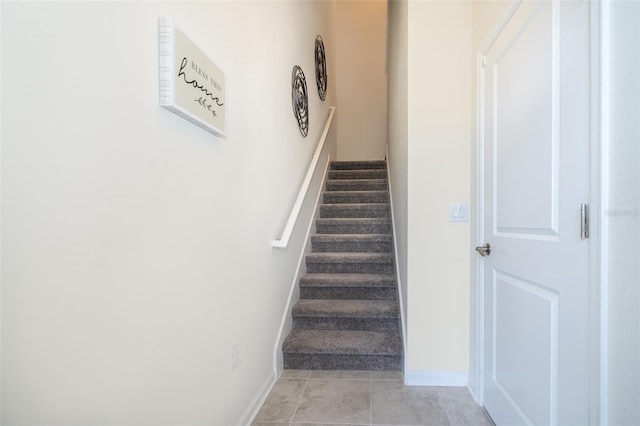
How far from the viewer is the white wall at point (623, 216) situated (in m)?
0.69

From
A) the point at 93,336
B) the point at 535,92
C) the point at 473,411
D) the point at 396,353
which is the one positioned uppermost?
the point at 535,92

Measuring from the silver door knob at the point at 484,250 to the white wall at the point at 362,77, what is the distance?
3681mm

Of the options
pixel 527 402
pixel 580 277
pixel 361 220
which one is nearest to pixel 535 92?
pixel 580 277

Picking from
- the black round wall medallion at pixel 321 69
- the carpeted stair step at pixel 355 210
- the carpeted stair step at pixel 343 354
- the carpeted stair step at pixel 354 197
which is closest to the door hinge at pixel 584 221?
the carpeted stair step at pixel 343 354

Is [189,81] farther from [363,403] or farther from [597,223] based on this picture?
[363,403]

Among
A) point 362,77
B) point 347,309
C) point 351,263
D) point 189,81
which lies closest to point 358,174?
point 351,263

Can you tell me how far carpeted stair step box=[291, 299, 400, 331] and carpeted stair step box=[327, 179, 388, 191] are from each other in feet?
6.23

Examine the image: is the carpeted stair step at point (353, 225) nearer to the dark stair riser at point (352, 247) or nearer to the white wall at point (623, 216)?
the dark stair riser at point (352, 247)

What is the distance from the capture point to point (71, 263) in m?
0.63

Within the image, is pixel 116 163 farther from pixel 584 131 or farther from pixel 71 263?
pixel 584 131

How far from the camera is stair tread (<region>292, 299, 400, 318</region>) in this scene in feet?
7.12

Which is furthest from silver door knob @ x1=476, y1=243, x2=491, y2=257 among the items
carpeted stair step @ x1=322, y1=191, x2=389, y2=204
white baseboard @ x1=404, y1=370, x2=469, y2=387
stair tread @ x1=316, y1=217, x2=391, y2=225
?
carpeted stair step @ x1=322, y1=191, x2=389, y2=204

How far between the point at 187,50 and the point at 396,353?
1993 mm

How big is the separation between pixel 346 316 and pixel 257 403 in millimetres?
846
